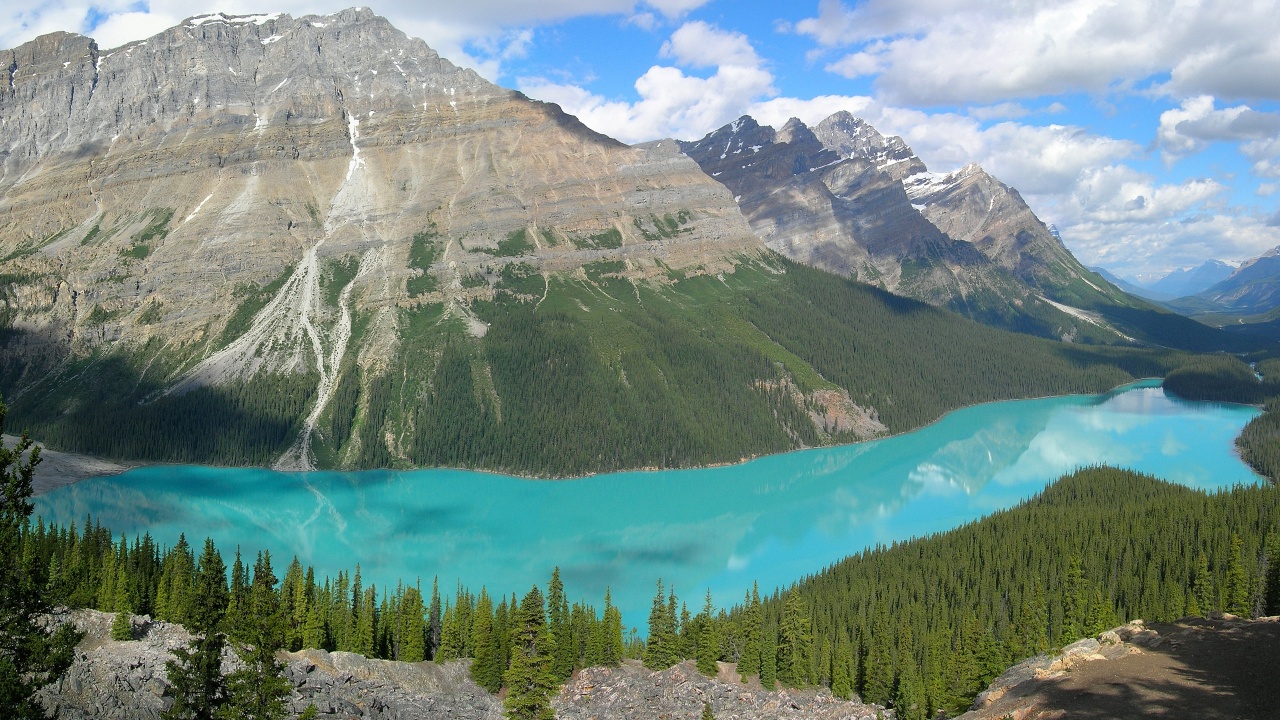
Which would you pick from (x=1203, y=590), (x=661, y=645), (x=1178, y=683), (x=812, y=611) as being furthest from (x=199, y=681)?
(x=1203, y=590)

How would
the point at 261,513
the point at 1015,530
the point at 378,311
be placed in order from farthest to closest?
the point at 378,311 < the point at 261,513 < the point at 1015,530

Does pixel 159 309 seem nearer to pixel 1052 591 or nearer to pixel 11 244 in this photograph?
pixel 11 244

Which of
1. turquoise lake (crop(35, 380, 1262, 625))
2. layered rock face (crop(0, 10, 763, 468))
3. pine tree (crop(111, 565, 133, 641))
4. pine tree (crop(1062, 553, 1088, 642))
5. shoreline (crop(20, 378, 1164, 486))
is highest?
layered rock face (crop(0, 10, 763, 468))

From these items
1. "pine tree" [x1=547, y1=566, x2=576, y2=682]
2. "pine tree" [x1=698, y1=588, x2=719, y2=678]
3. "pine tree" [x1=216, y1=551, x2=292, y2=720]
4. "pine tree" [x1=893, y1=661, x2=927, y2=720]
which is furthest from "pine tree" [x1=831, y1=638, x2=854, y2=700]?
"pine tree" [x1=216, y1=551, x2=292, y2=720]

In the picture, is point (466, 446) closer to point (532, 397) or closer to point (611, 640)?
point (532, 397)

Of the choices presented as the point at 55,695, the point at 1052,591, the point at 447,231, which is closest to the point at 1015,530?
the point at 1052,591

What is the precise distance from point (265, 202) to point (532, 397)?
69.7m

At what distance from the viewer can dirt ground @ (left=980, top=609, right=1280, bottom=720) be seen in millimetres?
24953

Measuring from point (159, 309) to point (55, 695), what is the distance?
137657 mm

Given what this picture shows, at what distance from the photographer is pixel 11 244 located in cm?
17412

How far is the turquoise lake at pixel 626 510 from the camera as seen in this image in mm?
87188

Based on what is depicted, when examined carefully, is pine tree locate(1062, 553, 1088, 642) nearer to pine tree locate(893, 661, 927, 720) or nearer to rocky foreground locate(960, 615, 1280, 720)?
pine tree locate(893, 661, 927, 720)

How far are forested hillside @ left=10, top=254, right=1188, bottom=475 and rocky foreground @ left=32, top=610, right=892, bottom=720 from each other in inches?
3042

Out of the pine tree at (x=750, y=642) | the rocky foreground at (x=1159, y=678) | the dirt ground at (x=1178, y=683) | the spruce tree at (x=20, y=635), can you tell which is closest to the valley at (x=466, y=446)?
the spruce tree at (x=20, y=635)
